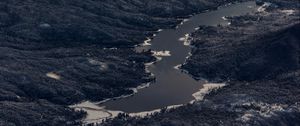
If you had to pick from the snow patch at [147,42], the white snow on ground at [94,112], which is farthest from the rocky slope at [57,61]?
the snow patch at [147,42]

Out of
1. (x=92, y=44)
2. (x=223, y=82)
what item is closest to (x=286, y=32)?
(x=223, y=82)

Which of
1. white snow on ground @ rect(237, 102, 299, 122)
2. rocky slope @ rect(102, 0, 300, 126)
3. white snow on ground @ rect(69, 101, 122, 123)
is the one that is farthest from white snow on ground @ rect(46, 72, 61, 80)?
white snow on ground @ rect(237, 102, 299, 122)

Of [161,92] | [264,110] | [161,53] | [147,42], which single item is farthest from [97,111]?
[147,42]

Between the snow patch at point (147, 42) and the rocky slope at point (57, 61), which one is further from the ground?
the rocky slope at point (57, 61)

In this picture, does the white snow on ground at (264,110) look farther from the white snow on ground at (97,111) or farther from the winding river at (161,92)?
the winding river at (161,92)

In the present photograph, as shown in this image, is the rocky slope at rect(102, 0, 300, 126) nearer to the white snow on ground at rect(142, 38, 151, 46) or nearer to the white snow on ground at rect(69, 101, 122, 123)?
the white snow on ground at rect(69, 101, 122, 123)

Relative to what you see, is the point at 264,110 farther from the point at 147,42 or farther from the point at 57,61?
the point at 147,42

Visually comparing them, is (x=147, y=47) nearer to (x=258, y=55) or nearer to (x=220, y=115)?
(x=258, y=55)
